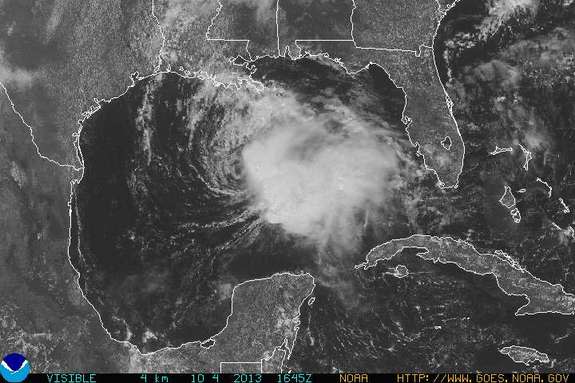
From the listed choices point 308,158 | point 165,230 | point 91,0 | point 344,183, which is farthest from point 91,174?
point 344,183

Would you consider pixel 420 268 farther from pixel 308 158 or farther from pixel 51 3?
pixel 51 3

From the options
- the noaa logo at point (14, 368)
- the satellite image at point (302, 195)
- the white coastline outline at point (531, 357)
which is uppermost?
the satellite image at point (302, 195)

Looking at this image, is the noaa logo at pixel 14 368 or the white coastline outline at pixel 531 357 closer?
the white coastline outline at pixel 531 357

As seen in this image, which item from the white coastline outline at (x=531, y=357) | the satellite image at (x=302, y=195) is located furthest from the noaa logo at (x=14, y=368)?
the white coastline outline at (x=531, y=357)

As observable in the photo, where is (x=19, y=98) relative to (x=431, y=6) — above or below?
below

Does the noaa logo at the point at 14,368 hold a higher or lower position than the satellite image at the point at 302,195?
lower

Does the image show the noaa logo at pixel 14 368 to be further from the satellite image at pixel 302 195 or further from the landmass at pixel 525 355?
Result: the landmass at pixel 525 355

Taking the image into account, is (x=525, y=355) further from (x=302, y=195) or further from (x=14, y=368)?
(x=14, y=368)

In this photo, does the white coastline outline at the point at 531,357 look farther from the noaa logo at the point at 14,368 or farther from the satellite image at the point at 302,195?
the noaa logo at the point at 14,368
